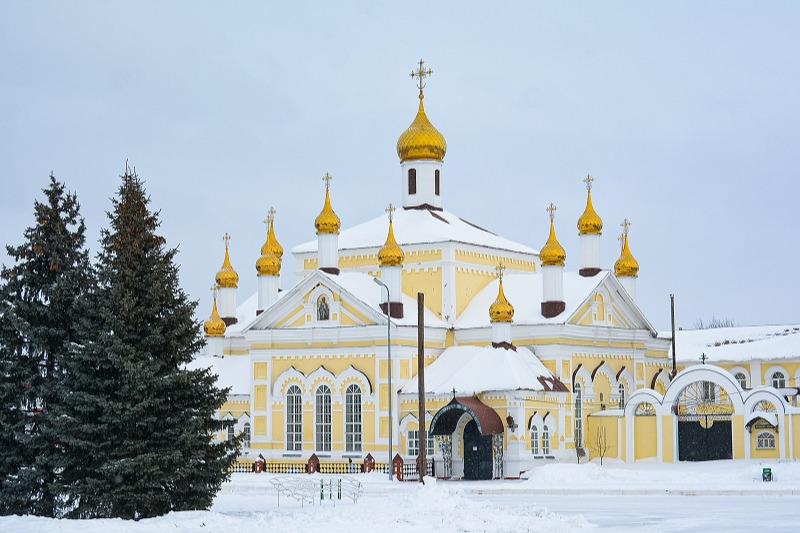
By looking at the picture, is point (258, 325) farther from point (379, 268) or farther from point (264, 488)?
point (264, 488)

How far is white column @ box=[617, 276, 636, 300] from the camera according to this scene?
57.4 metres

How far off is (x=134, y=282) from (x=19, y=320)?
2.58 m

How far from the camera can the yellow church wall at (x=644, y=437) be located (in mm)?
50656

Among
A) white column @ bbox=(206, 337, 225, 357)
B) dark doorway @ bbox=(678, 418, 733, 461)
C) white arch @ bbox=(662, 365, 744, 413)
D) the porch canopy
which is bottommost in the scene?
dark doorway @ bbox=(678, 418, 733, 461)

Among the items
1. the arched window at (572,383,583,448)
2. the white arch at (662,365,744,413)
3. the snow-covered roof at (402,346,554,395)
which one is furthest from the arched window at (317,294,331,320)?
the white arch at (662,365,744,413)

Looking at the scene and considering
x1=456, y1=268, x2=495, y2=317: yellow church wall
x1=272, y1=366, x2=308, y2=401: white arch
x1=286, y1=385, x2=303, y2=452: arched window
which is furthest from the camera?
x1=456, y1=268, x2=495, y2=317: yellow church wall

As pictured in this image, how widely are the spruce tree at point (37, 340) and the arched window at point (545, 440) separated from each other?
74.2ft

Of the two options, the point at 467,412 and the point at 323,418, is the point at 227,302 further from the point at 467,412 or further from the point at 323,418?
the point at 467,412

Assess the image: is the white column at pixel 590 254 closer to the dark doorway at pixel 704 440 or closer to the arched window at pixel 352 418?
the dark doorway at pixel 704 440

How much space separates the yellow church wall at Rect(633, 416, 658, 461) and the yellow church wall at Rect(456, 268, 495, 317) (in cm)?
807

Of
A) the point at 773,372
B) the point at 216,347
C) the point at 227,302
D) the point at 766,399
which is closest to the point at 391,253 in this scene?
the point at 216,347

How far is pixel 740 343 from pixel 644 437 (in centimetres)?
2014

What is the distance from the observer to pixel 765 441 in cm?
4769

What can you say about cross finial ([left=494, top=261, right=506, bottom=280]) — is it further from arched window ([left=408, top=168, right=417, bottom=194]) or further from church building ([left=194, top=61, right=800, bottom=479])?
arched window ([left=408, top=168, right=417, bottom=194])
